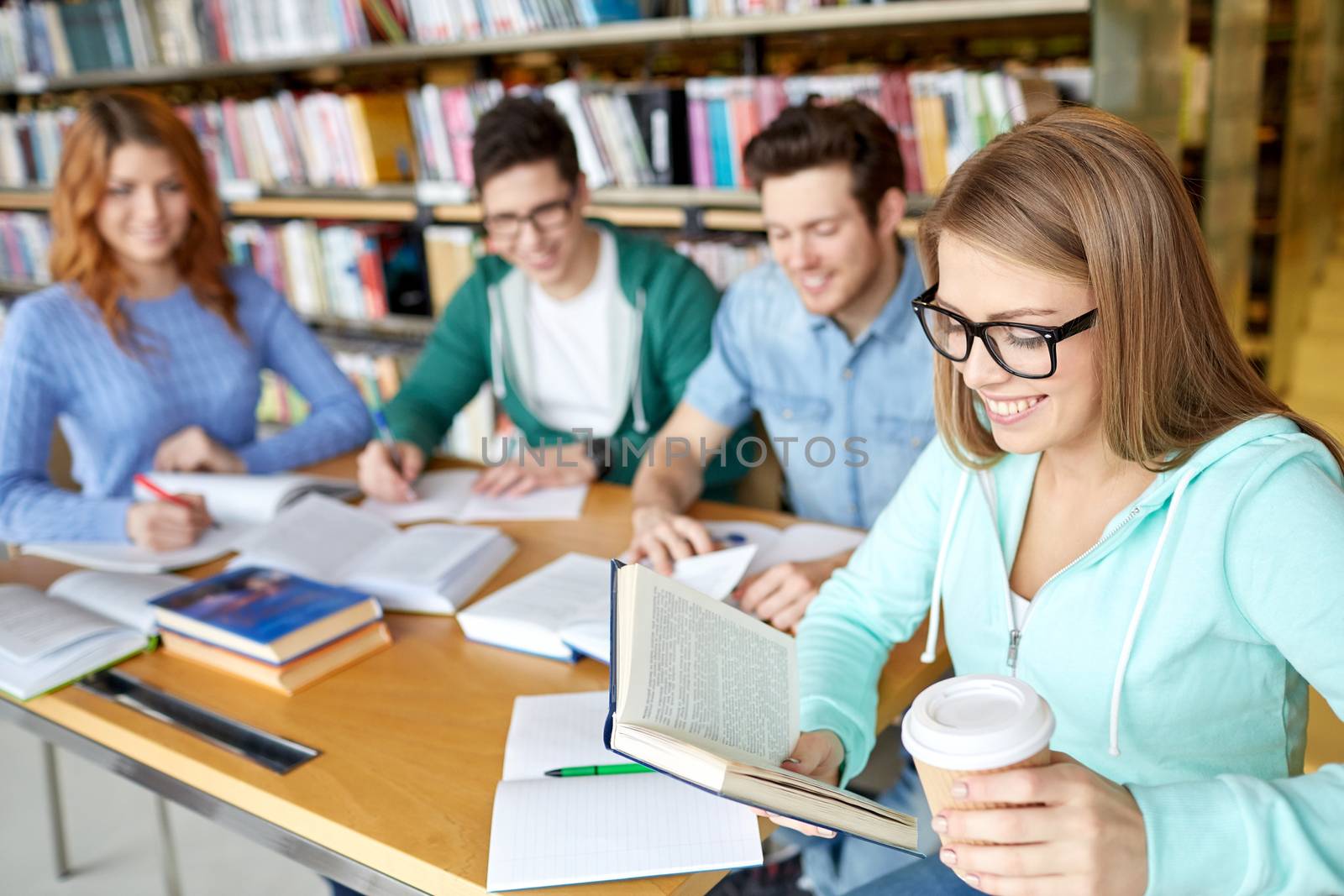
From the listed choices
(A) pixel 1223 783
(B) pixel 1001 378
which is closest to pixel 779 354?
(B) pixel 1001 378

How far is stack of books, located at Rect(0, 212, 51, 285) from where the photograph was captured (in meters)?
4.47

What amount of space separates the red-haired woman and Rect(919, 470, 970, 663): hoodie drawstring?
1.31m

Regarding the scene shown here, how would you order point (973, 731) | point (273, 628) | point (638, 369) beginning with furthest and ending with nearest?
point (638, 369)
point (273, 628)
point (973, 731)

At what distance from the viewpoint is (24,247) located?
4.55 meters

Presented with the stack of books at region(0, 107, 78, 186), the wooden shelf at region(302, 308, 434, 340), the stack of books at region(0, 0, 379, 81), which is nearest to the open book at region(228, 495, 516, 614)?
the wooden shelf at region(302, 308, 434, 340)

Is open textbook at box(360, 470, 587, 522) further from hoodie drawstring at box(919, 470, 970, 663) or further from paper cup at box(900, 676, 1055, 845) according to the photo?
paper cup at box(900, 676, 1055, 845)

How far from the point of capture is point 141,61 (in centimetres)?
380

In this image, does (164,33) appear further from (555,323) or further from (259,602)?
(259,602)

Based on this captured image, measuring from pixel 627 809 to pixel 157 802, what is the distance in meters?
1.29

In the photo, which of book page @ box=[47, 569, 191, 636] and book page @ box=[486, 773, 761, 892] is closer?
book page @ box=[486, 773, 761, 892]

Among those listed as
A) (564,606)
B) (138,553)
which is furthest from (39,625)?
(564,606)

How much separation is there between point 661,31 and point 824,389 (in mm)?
1253

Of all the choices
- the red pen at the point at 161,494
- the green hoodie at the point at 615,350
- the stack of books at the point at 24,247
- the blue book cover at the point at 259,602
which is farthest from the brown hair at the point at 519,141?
the stack of books at the point at 24,247

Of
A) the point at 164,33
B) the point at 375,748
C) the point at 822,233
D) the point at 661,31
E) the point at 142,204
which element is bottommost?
the point at 375,748
